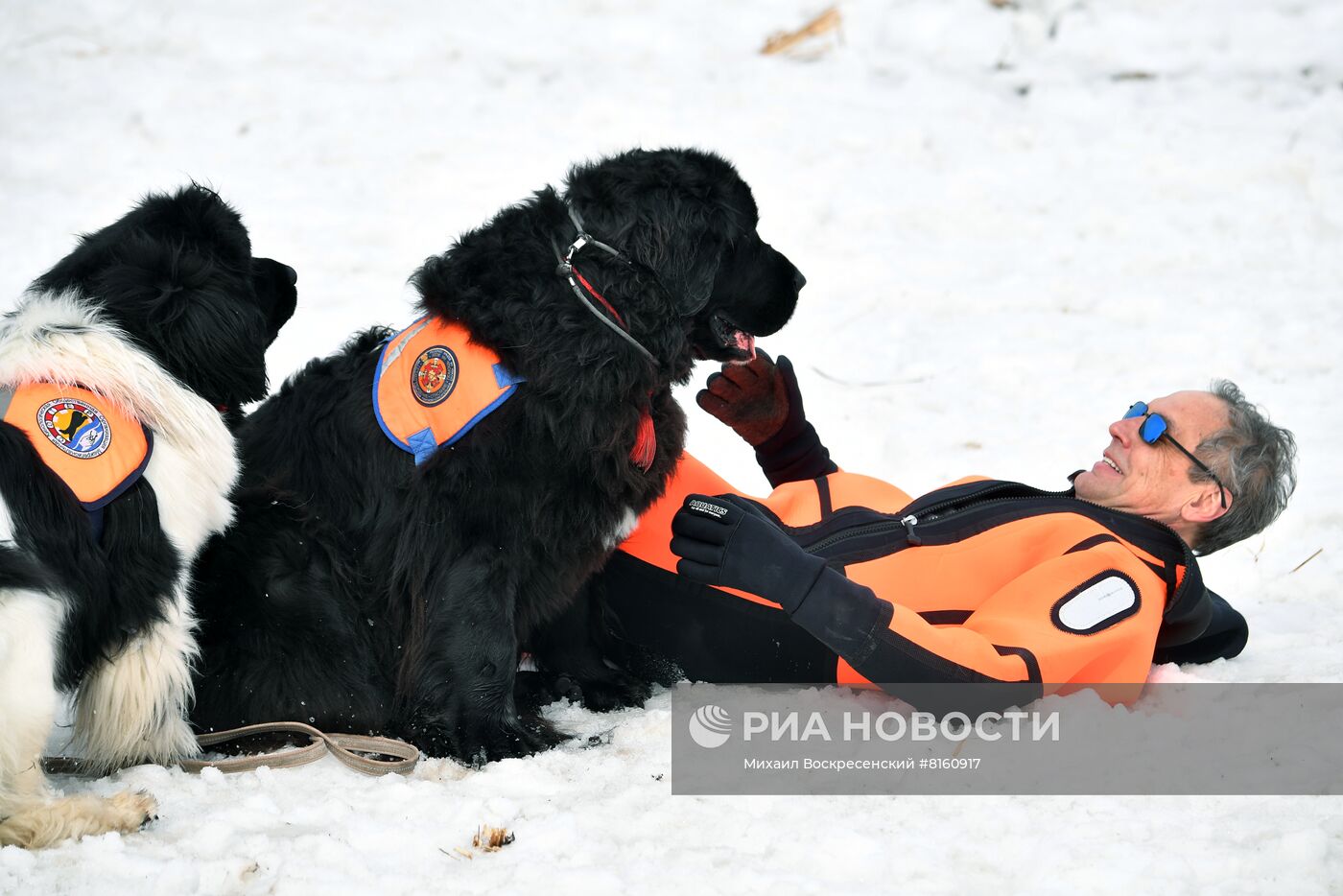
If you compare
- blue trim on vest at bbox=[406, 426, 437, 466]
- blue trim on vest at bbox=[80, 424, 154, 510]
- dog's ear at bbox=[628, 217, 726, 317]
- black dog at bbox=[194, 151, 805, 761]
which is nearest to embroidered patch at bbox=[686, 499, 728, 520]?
black dog at bbox=[194, 151, 805, 761]

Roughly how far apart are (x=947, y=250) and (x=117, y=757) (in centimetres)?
473

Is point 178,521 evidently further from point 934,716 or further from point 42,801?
point 934,716

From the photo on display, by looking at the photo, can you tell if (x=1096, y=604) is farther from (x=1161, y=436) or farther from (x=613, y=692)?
(x=613, y=692)

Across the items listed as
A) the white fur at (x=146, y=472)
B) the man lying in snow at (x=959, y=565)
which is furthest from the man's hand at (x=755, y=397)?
the white fur at (x=146, y=472)

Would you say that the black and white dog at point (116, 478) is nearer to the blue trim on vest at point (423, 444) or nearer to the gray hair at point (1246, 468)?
the blue trim on vest at point (423, 444)

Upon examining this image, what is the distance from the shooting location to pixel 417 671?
110 inches

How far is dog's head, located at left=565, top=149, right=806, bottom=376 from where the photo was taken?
2713 millimetres

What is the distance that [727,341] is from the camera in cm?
298

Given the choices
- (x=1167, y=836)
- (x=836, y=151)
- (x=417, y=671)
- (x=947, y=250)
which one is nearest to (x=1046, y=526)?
(x=1167, y=836)

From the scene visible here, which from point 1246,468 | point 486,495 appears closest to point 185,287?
point 486,495

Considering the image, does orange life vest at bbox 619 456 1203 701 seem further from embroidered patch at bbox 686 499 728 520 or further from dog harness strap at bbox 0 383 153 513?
dog harness strap at bbox 0 383 153 513

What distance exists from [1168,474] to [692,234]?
1.50 m

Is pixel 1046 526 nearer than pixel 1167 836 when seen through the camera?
No

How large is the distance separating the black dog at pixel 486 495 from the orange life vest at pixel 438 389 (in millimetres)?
13
